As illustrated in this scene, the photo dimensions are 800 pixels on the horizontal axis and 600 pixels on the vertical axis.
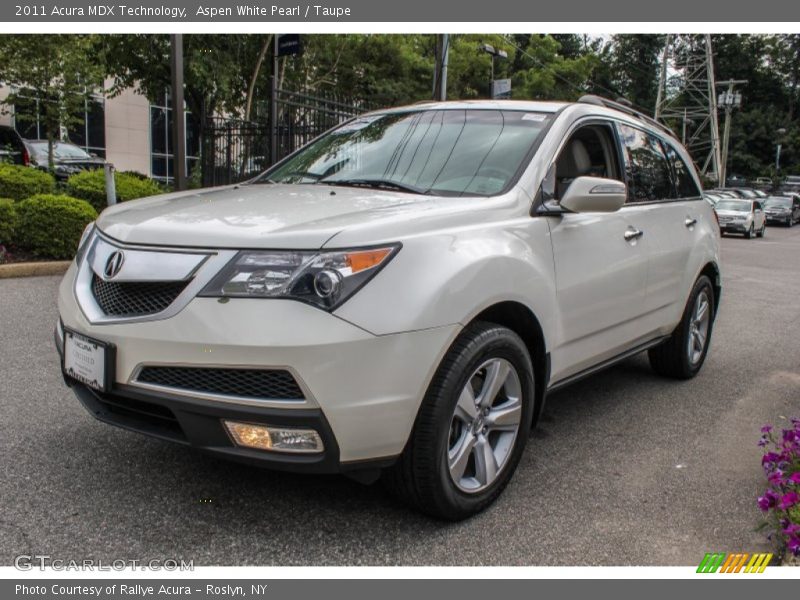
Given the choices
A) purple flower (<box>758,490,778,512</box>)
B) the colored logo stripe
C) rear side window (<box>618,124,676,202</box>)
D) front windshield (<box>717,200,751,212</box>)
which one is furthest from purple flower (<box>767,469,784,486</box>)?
front windshield (<box>717,200,751,212</box>)

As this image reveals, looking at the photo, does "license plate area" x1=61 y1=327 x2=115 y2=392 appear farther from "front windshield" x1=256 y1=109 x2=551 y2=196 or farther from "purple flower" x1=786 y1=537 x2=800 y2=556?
"purple flower" x1=786 y1=537 x2=800 y2=556

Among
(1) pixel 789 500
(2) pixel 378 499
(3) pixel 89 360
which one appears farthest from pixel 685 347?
(3) pixel 89 360

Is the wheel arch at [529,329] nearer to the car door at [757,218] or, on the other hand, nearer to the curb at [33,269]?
the curb at [33,269]

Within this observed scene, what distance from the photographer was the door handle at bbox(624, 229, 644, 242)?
4.15 metres

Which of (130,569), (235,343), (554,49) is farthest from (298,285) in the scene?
(554,49)

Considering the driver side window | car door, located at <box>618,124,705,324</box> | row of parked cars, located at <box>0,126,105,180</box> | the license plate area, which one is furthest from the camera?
row of parked cars, located at <box>0,126,105,180</box>

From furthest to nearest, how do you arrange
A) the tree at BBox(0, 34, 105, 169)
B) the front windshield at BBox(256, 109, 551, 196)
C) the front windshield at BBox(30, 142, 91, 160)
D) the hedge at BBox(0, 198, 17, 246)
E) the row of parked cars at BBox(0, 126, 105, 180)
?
the front windshield at BBox(30, 142, 91, 160), the row of parked cars at BBox(0, 126, 105, 180), the tree at BBox(0, 34, 105, 169), the hedge at BBox(0, 198, 17, 246), the front windshield at BBox(256, 109, 551, 196)

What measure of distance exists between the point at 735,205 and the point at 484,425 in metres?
28.3

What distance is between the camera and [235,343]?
2.50 m

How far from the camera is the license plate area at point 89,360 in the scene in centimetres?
273

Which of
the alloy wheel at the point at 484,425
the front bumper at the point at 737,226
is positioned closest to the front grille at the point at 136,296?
the alloy wheel at the point at 484,425

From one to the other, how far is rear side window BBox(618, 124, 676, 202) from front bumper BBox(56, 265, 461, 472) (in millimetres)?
2322

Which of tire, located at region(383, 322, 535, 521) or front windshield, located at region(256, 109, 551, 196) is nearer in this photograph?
tire, located at region(383, 322, 535, 521)

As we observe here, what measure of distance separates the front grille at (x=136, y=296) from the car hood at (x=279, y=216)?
0.53 feet
